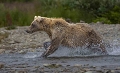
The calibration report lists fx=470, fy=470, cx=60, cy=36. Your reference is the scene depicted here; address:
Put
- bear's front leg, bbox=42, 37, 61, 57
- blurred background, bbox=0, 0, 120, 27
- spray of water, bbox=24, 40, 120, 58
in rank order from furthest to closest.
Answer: blurred background, bbox=0, 0, 120, 27 < spray of water, bbox=24, 40, 120, 58 < bear's front leg, bbox=42, 37, 61, 57

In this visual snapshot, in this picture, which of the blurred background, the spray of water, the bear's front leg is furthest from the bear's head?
the blurred background

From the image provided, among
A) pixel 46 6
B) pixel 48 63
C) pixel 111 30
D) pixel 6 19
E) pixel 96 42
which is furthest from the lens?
pixel 46 6

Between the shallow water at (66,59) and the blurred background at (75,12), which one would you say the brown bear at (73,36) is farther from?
the blurred background at (75,12)

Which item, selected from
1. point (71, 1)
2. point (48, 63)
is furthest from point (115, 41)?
point (71, 1)

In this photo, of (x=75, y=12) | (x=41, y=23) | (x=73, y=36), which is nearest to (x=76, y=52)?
(x=73, y=36)

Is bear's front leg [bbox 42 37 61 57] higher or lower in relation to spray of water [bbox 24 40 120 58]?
higher

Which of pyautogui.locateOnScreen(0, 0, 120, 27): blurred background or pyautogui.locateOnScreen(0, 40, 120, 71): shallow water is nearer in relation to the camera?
pyautogui.locateOnScreen(0, 40, 120, 71): shallow water

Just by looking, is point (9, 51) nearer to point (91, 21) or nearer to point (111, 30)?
point (111, 30)

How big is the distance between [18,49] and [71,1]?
6.83m

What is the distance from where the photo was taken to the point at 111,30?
16266 millimetres

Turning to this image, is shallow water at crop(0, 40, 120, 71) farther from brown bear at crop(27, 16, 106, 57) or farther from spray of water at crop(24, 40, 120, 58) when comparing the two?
brown bear at crop(27, 16, 106, 57)

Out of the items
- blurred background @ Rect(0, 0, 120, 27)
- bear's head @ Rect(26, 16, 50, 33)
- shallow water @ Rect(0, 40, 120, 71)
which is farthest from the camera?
blurred background @ Rect(0, 0, 120, 27)

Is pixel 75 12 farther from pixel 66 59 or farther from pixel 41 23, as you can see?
pixel 66 59

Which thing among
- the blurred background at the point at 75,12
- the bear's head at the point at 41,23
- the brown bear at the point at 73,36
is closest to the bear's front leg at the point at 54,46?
the brown bear at the point at 73,36
